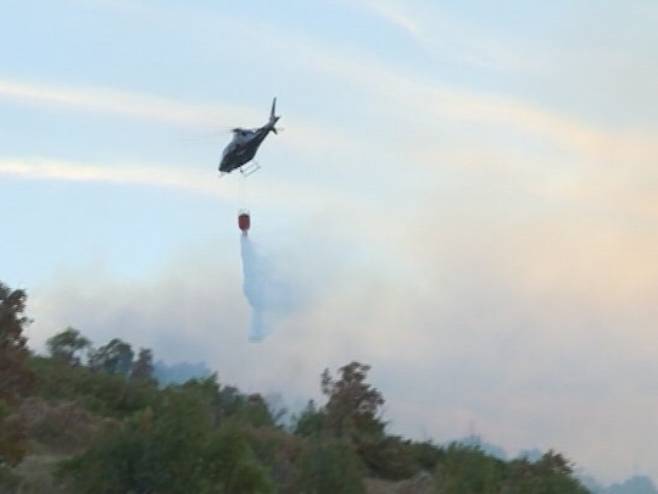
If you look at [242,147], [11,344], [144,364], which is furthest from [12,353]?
[144,364]

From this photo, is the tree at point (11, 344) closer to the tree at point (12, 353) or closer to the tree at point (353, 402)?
the tree at point (12, 353)

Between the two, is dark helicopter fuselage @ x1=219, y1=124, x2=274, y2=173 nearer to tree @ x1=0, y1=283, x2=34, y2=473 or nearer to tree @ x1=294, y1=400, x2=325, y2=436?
tree @ x1=294, y1=400, x2=325, y2=436

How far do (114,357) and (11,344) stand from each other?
65.6m

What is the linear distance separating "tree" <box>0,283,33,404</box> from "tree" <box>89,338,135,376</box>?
192 ft

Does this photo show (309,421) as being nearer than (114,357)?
Yes

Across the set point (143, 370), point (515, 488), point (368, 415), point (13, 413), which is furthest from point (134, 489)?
point (143, 370)

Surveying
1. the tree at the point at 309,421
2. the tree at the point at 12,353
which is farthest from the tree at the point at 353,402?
the tree at the point at 12,353

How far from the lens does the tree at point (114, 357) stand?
89.4 metres

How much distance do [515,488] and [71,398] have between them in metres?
23.0

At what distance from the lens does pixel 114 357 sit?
92938 mm

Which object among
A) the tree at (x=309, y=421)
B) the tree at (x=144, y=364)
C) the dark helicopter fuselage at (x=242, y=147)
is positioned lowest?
the tree at (x=309, y=421)

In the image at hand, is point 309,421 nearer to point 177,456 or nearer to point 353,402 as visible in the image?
point 353,402

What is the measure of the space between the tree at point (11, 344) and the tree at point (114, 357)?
2305 inches

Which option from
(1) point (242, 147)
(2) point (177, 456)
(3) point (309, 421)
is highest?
(1) point (242, 147)
